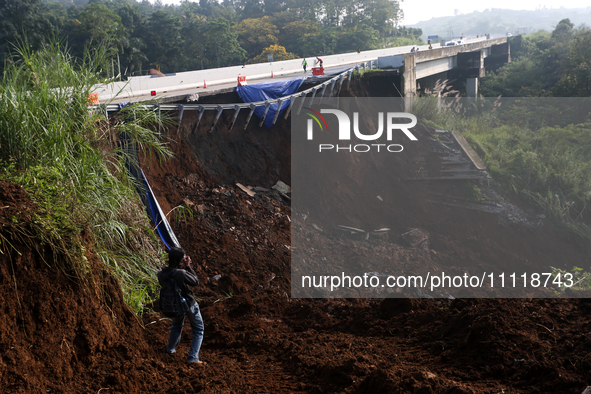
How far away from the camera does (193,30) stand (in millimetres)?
42844

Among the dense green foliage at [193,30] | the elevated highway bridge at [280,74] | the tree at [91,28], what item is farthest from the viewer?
the tree at [91,28]

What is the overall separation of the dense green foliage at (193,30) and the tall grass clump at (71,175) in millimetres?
1284

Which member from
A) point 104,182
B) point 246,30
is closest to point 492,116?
point 104,182

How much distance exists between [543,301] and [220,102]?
32.7 feet

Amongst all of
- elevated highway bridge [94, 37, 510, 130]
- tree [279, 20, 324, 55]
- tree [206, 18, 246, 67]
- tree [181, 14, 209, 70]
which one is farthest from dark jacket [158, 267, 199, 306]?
tree [279, 20, 324, 55]

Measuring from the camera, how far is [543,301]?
18.7 feet

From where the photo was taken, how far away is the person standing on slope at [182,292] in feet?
15.0

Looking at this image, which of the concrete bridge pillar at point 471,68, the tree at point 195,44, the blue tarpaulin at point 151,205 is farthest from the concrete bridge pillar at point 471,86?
the blue tarpaulin at point 151,205

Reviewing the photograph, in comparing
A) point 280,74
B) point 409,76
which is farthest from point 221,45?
point 409,76

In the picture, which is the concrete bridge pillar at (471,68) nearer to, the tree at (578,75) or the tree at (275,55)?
the tree at (578,75)

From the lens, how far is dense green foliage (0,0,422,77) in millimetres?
28641

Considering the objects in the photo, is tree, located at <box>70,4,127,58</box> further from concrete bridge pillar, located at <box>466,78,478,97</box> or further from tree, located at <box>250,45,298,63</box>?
concrete bridge pillar, located at <box>466,78,478,97</box>

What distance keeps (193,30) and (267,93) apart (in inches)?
1311

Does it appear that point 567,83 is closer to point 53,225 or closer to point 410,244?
point 410,244
